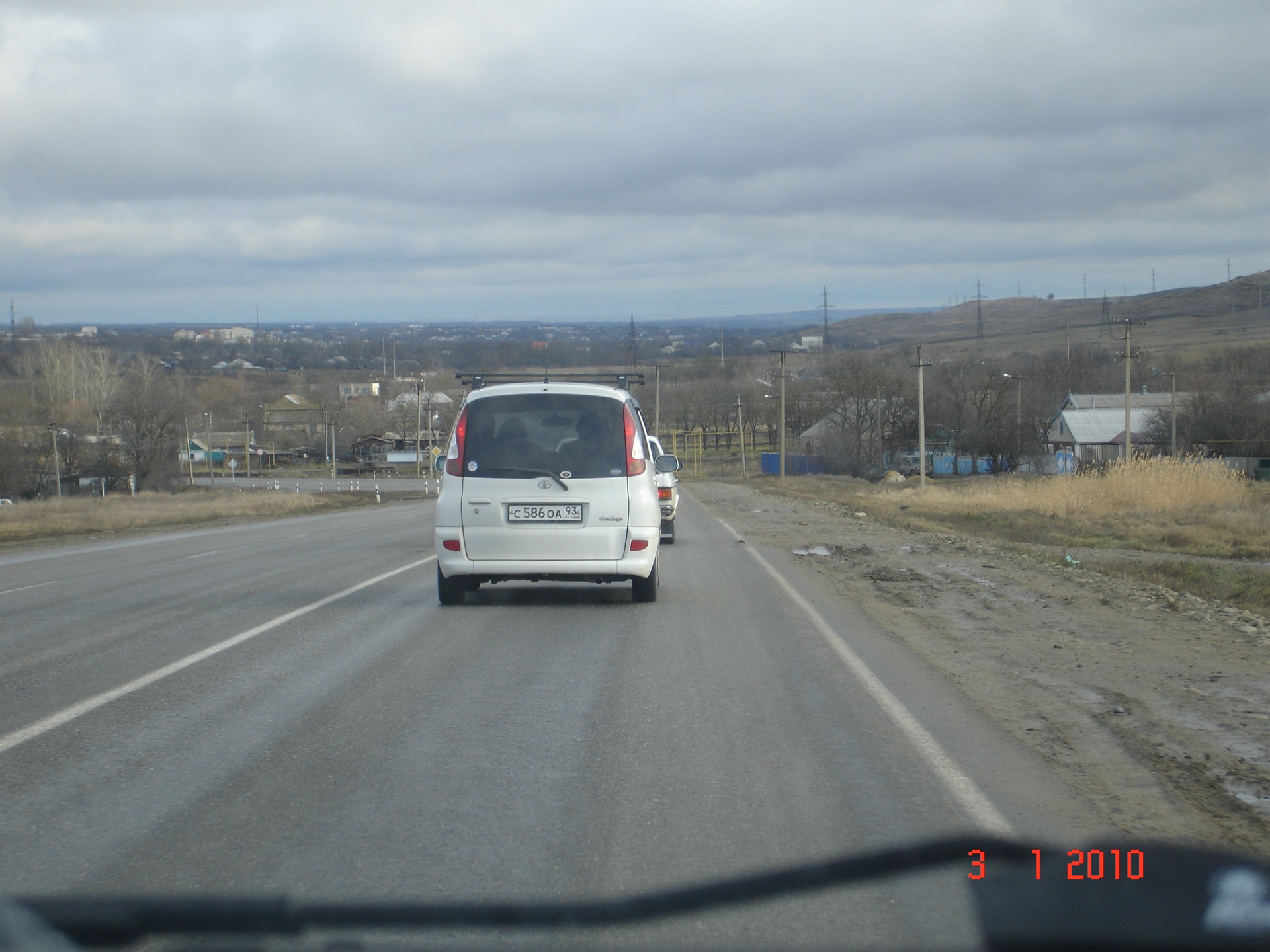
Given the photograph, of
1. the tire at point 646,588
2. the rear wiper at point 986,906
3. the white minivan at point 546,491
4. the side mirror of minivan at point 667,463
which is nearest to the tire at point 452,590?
the white minivan at point 546,491

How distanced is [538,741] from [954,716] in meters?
2.34

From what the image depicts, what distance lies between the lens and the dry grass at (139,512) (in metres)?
31.2

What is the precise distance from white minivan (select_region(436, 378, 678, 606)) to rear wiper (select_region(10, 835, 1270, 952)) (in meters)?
6.11

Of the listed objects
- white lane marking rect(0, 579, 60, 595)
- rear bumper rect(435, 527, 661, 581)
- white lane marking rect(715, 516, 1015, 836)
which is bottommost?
white lane marking rect(0, 579, 60, 595)

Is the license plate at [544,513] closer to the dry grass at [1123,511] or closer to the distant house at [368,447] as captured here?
the dry grass at [1123,511]

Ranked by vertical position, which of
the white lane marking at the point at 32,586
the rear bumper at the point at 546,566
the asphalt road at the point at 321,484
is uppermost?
the rear bumper at the point at 546,566

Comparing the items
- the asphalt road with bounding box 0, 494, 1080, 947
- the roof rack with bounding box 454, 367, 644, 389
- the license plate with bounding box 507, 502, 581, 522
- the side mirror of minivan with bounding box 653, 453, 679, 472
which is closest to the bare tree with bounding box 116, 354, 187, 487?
the roof rack with bounding box 454, 367, 644, 389

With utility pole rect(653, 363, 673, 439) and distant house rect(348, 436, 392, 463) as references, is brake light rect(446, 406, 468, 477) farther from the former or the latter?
distant house rect(348, 436, 392, 463)

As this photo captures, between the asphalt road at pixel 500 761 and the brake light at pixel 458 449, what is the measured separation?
4.26ft

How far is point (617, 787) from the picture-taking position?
455 centimetres

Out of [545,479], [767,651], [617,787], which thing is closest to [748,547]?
[545,479]

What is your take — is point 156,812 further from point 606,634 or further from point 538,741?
point 606,634

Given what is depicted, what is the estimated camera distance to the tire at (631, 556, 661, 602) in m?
10.0

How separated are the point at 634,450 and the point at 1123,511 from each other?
24.0m
